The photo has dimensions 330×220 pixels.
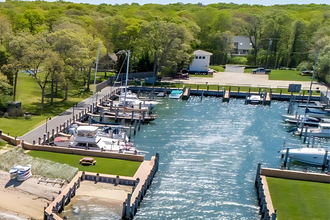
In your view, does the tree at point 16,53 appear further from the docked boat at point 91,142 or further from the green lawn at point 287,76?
the green lawn at point 287,76

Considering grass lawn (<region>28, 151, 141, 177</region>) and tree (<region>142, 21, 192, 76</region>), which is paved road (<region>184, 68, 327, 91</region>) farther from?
grass lawn (<region>28, 151, 141, 177</region>)

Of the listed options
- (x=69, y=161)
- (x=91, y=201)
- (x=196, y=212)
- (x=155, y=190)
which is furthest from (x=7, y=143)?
(x=196, y=212)

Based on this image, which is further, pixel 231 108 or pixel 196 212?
pixel 231 108

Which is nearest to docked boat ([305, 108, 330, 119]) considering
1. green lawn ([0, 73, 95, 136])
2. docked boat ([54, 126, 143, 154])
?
docked boat ([54, 126, 143, 154])

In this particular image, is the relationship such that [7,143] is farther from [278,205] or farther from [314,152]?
[314,152]

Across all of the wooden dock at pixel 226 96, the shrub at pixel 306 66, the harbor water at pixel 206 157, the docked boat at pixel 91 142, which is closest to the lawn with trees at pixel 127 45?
the shrub at pixel 306 66

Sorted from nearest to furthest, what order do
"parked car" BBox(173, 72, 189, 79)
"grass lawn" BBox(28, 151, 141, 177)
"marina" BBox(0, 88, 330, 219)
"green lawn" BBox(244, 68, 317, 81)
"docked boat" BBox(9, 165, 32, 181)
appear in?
"marina" BBox(0, 88, 330, 219), "docked boat" BBox(9, 165, 32, 181), "grass lawn" BBox(28, 151, 141, 177), "parked car" BBox(173, 72, 189, 79), "green lawn" BBox(244, 68, 317, 81)
